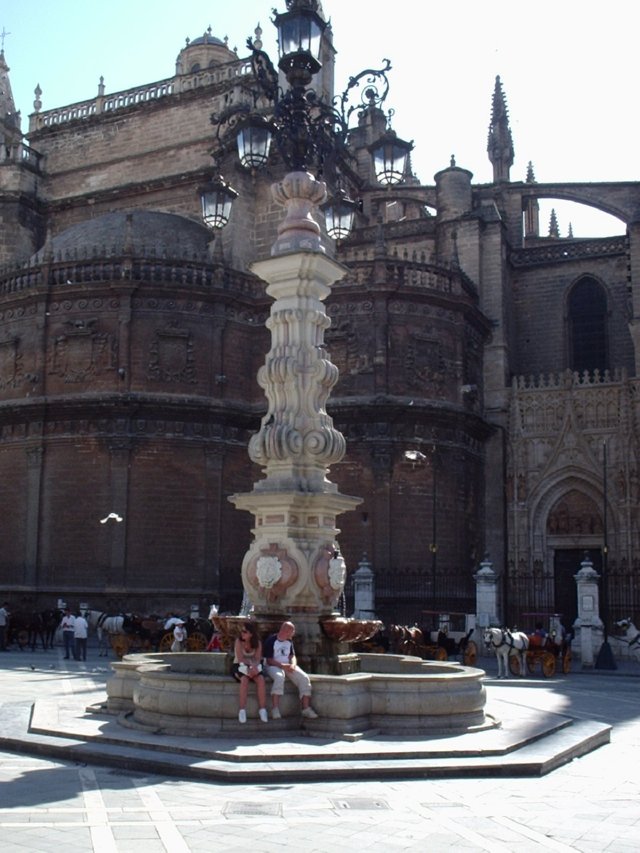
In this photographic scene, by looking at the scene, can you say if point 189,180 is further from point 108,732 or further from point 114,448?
point 108,732

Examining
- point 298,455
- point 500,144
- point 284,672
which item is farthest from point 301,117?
point 500,144

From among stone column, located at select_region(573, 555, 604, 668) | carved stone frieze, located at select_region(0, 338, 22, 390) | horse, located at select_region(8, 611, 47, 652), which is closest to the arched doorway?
stone column, located at select_region(573, 555, 604, 668)

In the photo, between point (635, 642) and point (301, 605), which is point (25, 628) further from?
point (301, 605)

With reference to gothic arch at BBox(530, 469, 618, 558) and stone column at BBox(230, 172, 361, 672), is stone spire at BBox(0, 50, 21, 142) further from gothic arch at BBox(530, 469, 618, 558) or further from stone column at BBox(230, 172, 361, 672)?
stone column at BBox(230, 172, 361, 672)

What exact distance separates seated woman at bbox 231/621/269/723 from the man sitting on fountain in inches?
4.2

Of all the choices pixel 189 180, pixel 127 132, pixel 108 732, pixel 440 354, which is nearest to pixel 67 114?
pixel 127 132

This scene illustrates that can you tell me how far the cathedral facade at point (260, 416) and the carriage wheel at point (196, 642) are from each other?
647 centimetres

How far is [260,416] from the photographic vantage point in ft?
92.9

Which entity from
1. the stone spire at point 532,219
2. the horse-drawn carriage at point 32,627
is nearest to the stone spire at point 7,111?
the horse-drawn carriage at point 32,627

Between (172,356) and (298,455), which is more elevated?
(172,356)

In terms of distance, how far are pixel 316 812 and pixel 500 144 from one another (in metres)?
34.3

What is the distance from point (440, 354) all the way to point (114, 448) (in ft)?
31.1

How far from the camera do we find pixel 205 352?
28203 mm

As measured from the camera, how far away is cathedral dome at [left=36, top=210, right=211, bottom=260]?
29.3m
